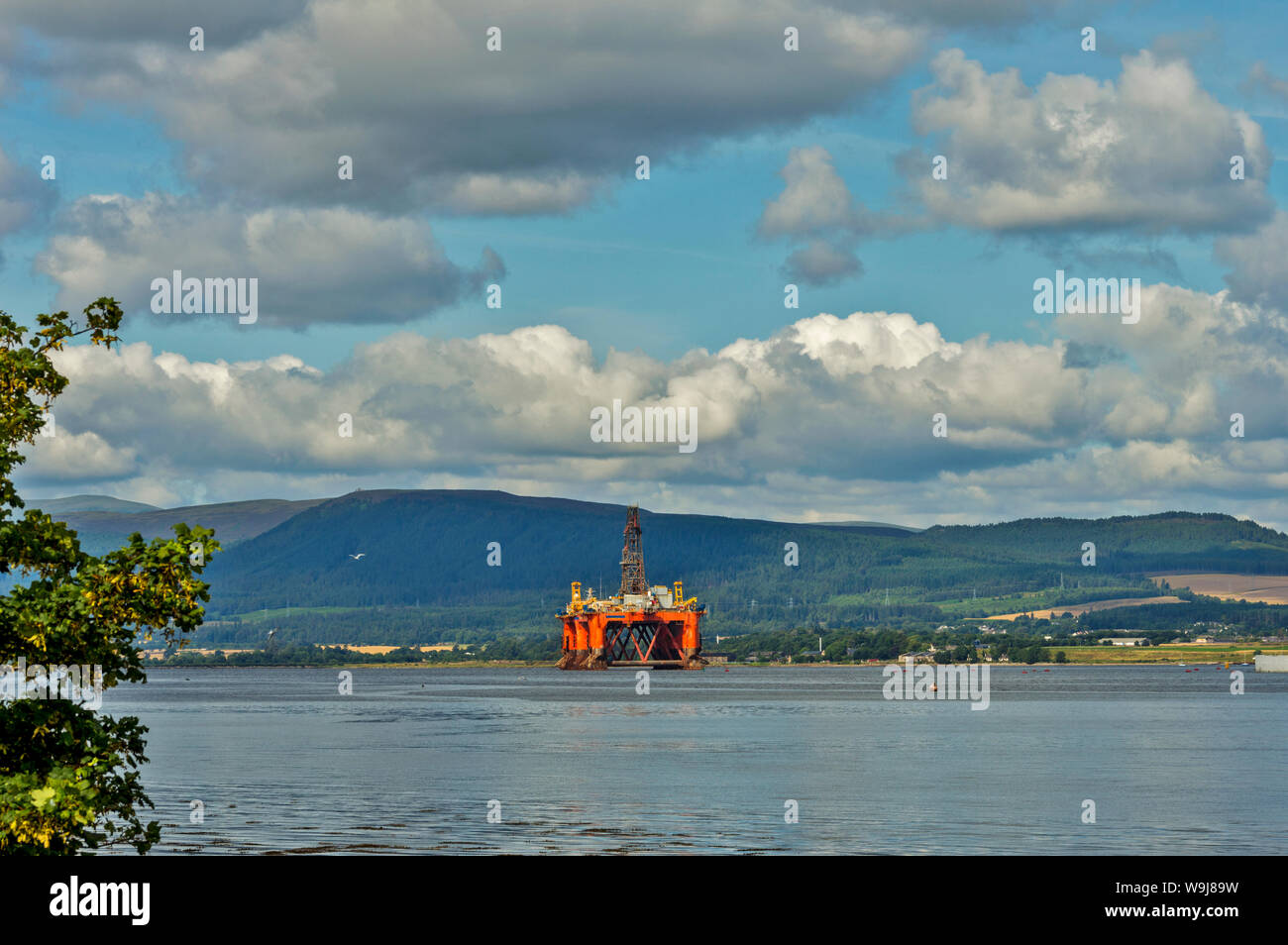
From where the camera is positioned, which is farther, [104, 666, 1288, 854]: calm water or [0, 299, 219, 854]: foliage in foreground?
[104, 666, 1288, 854]: calm water

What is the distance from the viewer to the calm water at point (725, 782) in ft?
176

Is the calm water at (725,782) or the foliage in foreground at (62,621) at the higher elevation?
the foliage in foreground at (62,621)

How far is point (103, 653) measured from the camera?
69.2 ft

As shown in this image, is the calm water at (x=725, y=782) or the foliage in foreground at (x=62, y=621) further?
the calm water at (x=725, y=782)

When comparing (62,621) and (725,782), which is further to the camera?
(725,782)

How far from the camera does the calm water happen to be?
176 ft

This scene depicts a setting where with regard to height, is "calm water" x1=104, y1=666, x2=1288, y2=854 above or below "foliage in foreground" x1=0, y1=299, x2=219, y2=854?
below

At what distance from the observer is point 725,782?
75250mm
